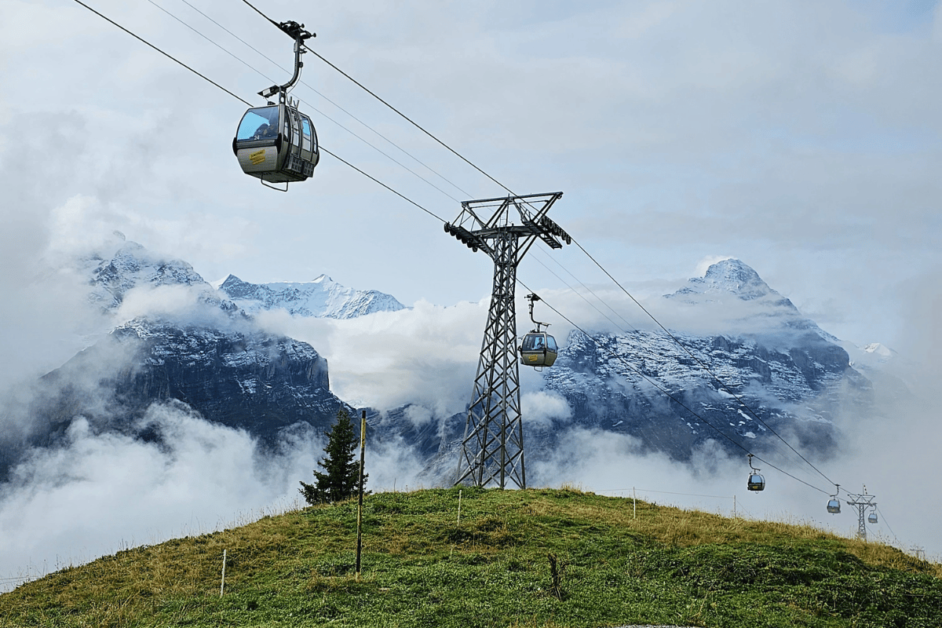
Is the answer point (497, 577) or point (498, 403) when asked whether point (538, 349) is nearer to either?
point (498, 403)

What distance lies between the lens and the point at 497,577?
20.5 meters

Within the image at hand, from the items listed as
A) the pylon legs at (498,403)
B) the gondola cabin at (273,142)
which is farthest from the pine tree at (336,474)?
the gondola cabin at (273,142)

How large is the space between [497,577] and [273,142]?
11760 mm

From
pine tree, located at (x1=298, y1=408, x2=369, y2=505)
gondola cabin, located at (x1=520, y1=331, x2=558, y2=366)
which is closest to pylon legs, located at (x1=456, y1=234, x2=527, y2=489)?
gondola cabin, located at (x1=520, y1=331, x2=558, y2=366)

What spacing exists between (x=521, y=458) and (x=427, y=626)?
65.5ft

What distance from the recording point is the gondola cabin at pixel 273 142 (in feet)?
55.6

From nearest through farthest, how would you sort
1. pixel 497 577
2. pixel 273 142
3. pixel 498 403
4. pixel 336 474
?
pixel 273 142, pixel 497 577, pixel 498 403, pixel 336 474

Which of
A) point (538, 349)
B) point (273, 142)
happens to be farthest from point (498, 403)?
point (273, 142)

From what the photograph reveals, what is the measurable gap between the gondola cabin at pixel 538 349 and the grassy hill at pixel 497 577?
8.24 meters

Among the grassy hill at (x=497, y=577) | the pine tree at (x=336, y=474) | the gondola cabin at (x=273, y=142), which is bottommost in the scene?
the grassy hill at (x=497, y=577)

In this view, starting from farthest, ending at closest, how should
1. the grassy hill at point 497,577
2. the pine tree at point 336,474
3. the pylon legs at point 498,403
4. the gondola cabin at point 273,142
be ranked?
the pine tree at point 336,474
the pylon legs at point 498,403
the grassy hill at point 497,577
the gondola cabin at point 273,142

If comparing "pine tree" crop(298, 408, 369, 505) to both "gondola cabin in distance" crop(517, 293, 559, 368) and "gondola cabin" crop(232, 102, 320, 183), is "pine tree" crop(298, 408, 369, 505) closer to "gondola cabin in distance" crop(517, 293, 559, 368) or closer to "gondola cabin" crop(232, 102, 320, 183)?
"gondola cabin in distance" crop(517, 293, 559, 368)

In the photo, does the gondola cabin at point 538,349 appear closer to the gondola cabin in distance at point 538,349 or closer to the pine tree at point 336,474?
the gondola cabin in distance at point 538,349

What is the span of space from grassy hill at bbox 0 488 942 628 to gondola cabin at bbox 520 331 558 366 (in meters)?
8.24
